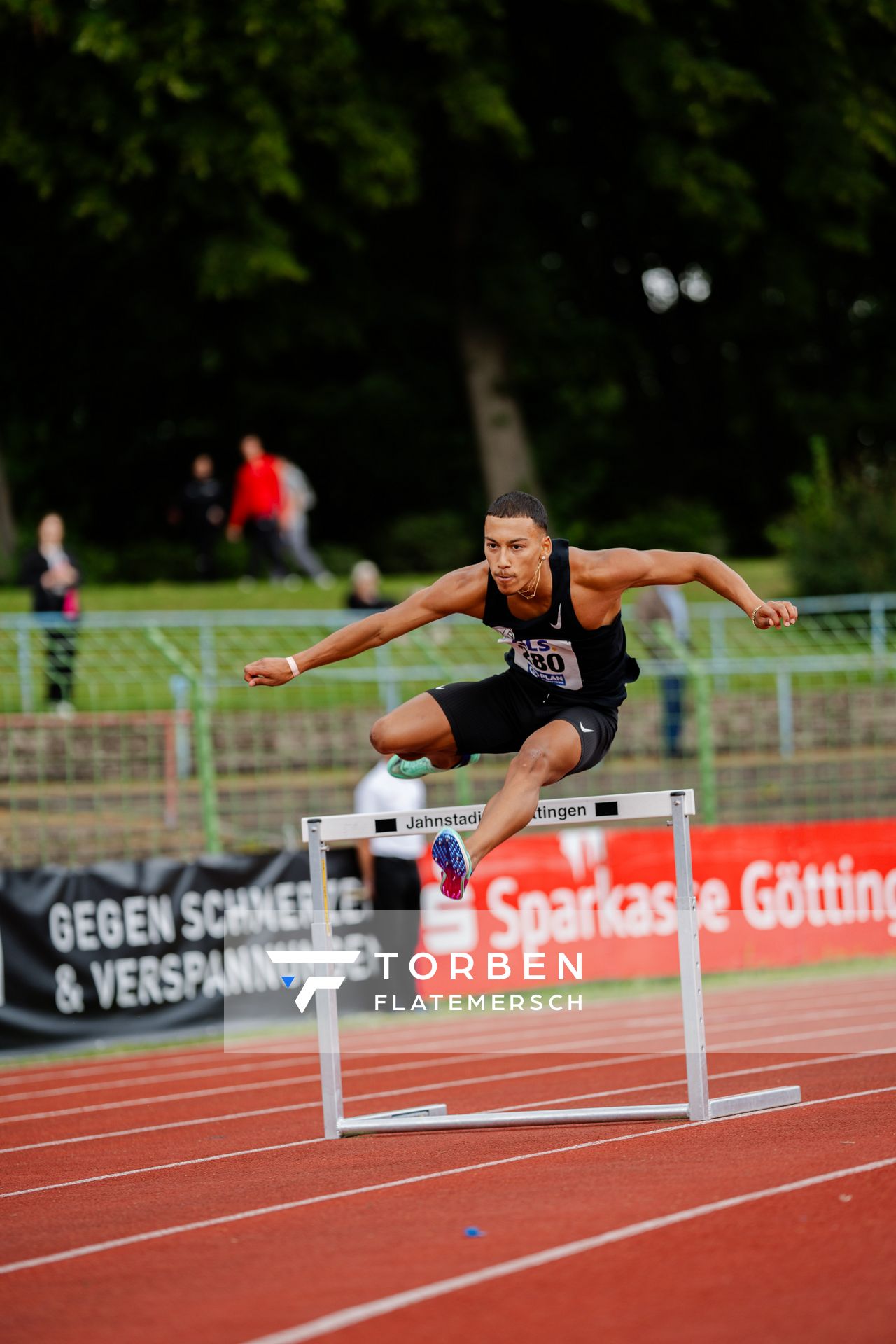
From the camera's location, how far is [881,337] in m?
31.8

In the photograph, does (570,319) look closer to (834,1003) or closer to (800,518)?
(800,518)

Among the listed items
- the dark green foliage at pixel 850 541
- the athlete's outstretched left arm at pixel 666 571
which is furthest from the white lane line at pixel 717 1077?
the dark green foliage at pixel 850 541

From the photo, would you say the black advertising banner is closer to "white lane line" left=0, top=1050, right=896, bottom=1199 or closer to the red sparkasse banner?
the red sparkasse banner

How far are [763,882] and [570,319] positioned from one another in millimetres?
16550

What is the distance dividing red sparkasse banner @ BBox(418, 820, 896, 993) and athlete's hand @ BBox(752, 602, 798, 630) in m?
→ 6.01

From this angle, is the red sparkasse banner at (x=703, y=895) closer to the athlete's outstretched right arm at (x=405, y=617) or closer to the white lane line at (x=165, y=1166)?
the white lane line at (x=165, y=1166)

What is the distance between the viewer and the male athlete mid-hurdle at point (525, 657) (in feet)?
21.7

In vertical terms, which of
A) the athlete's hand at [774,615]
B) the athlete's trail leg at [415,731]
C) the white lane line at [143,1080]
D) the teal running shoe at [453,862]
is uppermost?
the athlete's hand at [774,615]

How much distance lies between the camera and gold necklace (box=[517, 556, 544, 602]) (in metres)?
6.66

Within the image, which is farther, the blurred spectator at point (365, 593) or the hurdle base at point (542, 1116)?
the blurred spectator at point (365, 593)

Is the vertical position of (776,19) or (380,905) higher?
(776,19)

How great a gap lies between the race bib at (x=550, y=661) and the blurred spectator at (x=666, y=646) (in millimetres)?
7569

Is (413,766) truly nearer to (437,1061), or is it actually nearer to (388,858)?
(437,1061)

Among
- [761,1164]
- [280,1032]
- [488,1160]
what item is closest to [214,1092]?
[280,1032]
